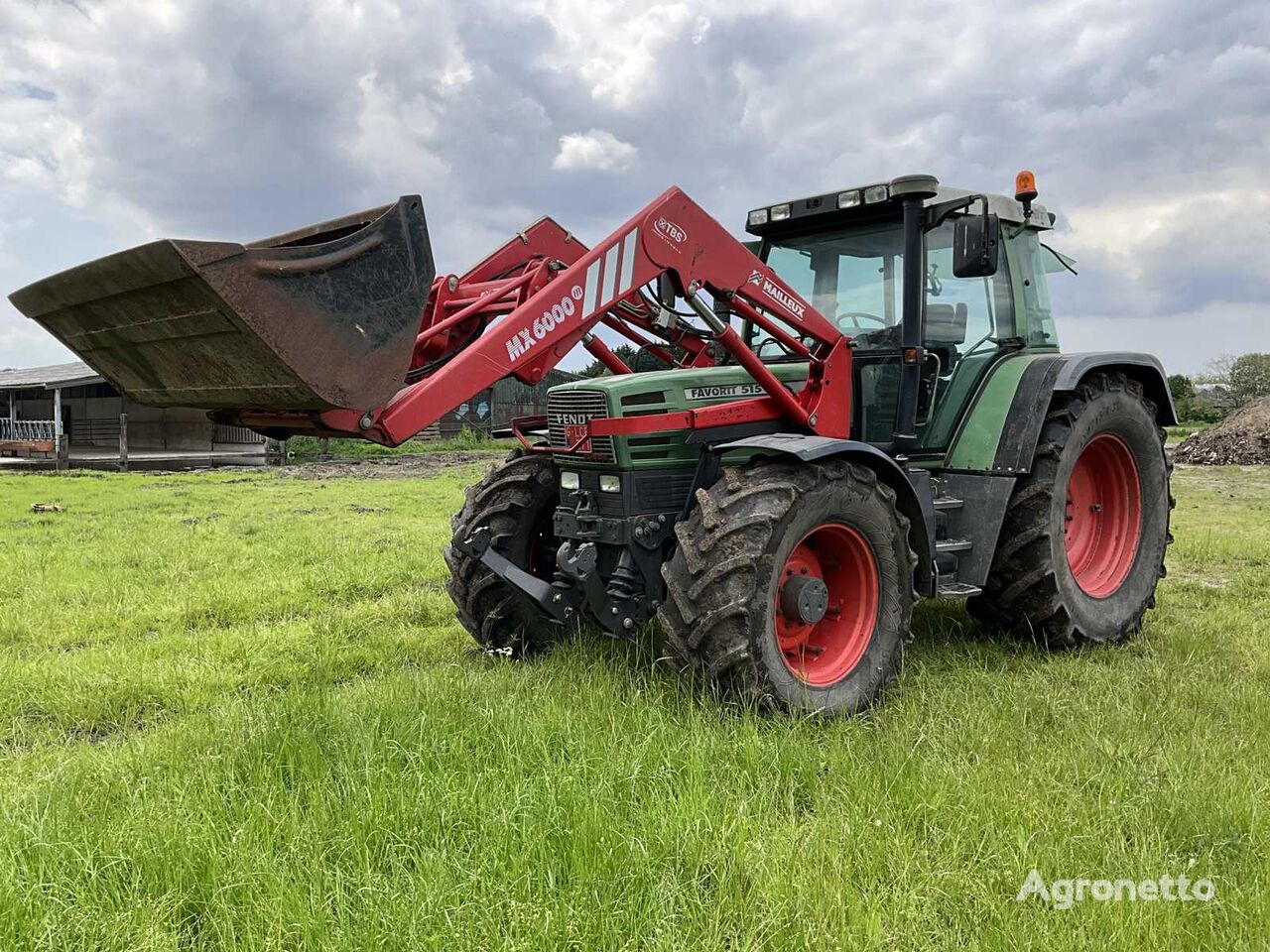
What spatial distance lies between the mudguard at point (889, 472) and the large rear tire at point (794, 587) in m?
0.09

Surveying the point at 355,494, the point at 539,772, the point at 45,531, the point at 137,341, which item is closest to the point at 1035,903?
the point at 539,772

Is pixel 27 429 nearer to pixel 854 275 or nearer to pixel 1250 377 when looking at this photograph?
pixel 854 275

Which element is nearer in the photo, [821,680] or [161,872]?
[161,872]

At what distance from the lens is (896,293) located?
5070mm

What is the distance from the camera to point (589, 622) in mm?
4723

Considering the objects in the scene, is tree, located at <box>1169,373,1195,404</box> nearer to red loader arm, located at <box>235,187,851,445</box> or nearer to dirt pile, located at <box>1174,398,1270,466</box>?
dirt pile, located at <box>1174,398,1270,466</box>

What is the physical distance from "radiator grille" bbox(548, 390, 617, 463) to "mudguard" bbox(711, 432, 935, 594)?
514mm

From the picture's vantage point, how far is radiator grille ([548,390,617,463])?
419 centimetres

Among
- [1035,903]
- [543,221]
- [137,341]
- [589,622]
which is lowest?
[1035,903]

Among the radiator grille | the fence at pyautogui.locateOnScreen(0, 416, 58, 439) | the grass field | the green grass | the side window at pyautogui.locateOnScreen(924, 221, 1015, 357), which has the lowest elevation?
the grass field

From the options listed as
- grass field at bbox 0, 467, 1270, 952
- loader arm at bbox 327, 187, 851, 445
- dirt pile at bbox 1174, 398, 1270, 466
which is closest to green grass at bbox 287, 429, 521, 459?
dirt pile at bbox 1174, 398, 1270, 466

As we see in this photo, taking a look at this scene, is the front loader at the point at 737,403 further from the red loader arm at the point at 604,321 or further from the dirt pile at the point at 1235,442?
the dirt pile at the point at 1235,442

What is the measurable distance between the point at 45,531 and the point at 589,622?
7.95m

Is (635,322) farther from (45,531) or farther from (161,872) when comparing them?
(45,531)
